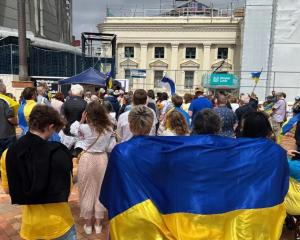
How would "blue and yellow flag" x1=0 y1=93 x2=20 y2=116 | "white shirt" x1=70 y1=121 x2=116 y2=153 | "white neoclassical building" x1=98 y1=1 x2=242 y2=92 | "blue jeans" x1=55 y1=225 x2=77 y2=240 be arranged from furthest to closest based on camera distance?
"white neoclassical building" x1=98 y1=1 x2=242 y2=92
"blue and yellow flag" x1=0 y1=93 x2=20 y2=116
"white shirt" x1=70 y1=121 x2=116 y2=153
"blue jeans" x1=55 y1=225 x2=77 y2=240

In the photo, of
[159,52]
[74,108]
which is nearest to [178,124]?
[74,108]

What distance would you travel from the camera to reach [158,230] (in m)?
2.91

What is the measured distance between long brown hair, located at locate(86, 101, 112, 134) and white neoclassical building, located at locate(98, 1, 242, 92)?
50289 millimetres

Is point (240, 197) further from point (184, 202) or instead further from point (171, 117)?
point (171, 117)

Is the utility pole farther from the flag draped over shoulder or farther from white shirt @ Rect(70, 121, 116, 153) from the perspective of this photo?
the flag draped over shoulder

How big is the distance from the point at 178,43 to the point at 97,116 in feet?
176

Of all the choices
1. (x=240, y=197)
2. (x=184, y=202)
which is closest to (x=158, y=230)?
(x=184, y=202)

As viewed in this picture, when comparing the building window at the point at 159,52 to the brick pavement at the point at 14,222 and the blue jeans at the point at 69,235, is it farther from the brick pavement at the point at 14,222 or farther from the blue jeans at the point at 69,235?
the blue jeans at the point at 69,235

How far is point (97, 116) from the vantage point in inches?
158

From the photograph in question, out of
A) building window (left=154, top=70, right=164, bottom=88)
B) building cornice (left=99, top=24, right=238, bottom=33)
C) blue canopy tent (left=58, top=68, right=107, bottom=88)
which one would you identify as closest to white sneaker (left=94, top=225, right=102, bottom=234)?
blue canopy tent (left=58, top=68, right=107, bottom=88)

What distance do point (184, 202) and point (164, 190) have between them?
203 mm

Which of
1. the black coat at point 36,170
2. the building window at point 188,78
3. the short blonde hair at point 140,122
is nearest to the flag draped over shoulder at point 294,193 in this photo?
the short blonde hair at point 140,122

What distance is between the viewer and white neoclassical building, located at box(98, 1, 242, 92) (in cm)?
5500

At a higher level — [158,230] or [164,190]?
[164,190]
